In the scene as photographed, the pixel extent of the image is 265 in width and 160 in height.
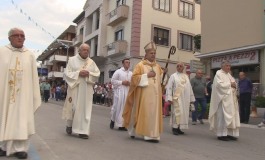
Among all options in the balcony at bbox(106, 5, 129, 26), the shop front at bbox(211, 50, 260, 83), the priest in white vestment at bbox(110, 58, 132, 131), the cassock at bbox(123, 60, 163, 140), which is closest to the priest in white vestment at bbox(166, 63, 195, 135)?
the priest in white vestment at bbox(110, 58, 132, 131)

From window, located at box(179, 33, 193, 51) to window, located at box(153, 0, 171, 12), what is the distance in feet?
8.46

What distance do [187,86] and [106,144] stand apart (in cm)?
369

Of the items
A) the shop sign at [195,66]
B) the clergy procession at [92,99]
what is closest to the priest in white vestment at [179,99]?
the clergy procession at [92,99]

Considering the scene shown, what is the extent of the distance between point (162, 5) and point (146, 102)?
25.9 m

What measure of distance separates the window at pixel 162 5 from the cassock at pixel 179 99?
23.0 m

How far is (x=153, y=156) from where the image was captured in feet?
21.7

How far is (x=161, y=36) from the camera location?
3291 cm

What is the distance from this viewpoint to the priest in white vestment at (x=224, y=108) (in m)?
9.48

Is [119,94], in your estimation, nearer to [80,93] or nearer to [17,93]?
[80,93]

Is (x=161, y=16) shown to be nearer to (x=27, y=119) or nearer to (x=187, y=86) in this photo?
(x=187, y=86)

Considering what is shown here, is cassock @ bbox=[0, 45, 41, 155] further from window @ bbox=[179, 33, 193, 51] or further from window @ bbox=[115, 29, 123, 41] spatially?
window @ bbox=[179, 33, 193, 51]

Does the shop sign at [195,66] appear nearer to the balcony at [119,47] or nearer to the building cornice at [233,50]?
the building cornice at [233,50]

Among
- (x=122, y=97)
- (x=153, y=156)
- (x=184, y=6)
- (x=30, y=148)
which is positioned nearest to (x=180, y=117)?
(x=122, y=97)

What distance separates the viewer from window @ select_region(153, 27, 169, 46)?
3257cm
